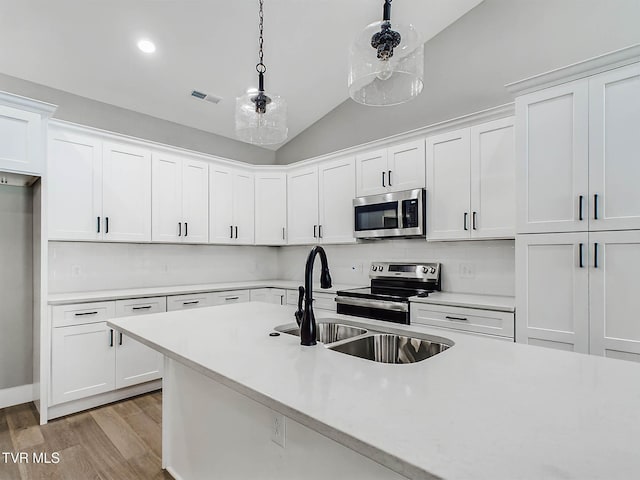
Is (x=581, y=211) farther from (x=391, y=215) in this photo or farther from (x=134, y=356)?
(x=134, y=356)

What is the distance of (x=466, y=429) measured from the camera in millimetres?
748

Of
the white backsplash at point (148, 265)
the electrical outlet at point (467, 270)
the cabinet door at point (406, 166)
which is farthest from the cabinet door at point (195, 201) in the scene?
the electrical outlet at point (467, 270)

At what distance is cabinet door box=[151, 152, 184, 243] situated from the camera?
12.1 feet

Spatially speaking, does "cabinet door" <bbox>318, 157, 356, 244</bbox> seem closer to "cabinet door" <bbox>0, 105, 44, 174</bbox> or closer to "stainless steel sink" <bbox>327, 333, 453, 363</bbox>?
"stainless steel sink" <bbox>327, 333, 453, 363</bbox>

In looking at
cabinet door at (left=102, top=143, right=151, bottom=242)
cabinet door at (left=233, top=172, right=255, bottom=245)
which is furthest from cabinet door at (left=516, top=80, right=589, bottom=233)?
cabinet door at (left=102, top=143, right=151, bottom=242)

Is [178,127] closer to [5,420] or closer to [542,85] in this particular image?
[5,420]

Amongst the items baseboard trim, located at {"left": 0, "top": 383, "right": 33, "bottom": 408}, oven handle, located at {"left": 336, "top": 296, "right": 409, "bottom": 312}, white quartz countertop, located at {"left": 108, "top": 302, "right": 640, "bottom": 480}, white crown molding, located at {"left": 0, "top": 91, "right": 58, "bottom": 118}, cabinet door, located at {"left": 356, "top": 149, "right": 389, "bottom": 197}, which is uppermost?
white crown molding, located at {"left": 0, "top": 91, "right": 58, "bottom": 118}

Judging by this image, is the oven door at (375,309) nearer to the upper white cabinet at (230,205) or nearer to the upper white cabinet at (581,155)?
the upper white cabinet at (581,155)

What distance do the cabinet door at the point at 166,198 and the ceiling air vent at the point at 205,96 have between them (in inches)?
27.6

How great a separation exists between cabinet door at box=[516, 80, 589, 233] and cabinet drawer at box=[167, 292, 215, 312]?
9.73 feet

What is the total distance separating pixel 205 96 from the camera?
3826mm

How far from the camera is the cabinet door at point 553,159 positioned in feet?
7.26

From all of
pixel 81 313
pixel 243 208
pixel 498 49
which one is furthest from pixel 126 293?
pixel 498 49

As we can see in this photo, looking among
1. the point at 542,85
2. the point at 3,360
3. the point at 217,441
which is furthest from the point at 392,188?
the point at 3,360
